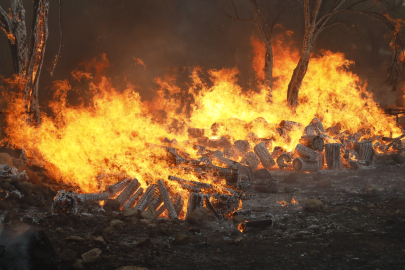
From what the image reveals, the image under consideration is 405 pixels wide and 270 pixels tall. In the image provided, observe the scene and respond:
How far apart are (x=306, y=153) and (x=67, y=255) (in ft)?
22.0

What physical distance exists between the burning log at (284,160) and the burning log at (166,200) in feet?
13.9

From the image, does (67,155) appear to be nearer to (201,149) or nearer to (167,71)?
(201,149)

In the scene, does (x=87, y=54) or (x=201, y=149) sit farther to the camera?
(x=87, y=54)

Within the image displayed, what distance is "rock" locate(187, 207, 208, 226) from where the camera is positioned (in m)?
4.88

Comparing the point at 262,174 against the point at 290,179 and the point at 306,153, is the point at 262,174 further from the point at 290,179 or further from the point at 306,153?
the point at 306,153

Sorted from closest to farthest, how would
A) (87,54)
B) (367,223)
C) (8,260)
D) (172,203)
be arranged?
(8,260) < (367,223) < (172,203) < (87,54)

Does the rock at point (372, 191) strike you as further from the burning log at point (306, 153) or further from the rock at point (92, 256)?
the rock at point (92, 256)

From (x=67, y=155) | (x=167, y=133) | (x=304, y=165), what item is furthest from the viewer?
(x=167, y=133)

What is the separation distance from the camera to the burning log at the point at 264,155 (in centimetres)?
864

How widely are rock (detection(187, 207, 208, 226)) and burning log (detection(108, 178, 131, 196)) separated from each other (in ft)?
5.23

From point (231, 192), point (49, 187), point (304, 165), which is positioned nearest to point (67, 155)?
point (49, 187)

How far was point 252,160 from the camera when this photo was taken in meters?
8.59

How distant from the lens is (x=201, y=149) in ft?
26.9

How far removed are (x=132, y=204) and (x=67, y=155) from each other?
226cm
